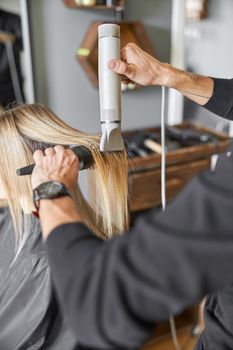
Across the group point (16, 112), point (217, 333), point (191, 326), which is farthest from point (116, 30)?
point (191, 326)

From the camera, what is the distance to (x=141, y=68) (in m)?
0.88

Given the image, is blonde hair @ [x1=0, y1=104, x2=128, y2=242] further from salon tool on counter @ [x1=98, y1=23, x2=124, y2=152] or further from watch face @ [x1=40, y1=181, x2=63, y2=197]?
watch face @ [x1=40, y1=181, x2=63, y2=197]

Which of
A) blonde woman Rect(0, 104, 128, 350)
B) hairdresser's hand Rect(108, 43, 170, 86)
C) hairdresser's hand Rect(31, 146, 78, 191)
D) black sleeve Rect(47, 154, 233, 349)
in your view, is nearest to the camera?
black sleeve Rect(47, 154, 233, 349)

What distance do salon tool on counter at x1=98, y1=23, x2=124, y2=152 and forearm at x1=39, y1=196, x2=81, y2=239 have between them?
0.80 ft

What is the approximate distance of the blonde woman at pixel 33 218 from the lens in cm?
95

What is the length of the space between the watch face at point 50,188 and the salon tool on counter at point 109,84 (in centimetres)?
22

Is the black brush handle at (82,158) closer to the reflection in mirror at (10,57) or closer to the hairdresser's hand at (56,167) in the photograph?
the hairdresser's hand at (56,167)

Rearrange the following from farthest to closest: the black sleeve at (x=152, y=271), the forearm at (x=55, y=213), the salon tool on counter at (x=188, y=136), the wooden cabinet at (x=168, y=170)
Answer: the salon tool on counter at (x=188, y=136) → the wooden cabinet at (x=168, y=170) → the forearm at (x=55, y=213) → the black sleeve at (x=152, y=271)

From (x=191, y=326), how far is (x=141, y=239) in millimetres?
1627

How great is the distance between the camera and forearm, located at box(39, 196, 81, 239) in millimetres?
574

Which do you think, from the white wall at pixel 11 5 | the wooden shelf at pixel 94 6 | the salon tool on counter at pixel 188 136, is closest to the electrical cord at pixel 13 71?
the white wall at pixel 11 5

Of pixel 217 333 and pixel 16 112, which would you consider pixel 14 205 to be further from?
pixel 217 333

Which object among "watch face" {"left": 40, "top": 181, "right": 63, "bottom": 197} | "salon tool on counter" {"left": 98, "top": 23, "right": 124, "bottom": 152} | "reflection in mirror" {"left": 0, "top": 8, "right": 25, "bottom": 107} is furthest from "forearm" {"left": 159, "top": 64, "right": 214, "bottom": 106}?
"reflection in mirror" {"left": 0, "top": 8, "right": 25, "bottom": 107}

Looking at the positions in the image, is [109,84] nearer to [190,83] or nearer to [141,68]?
[141,68]
